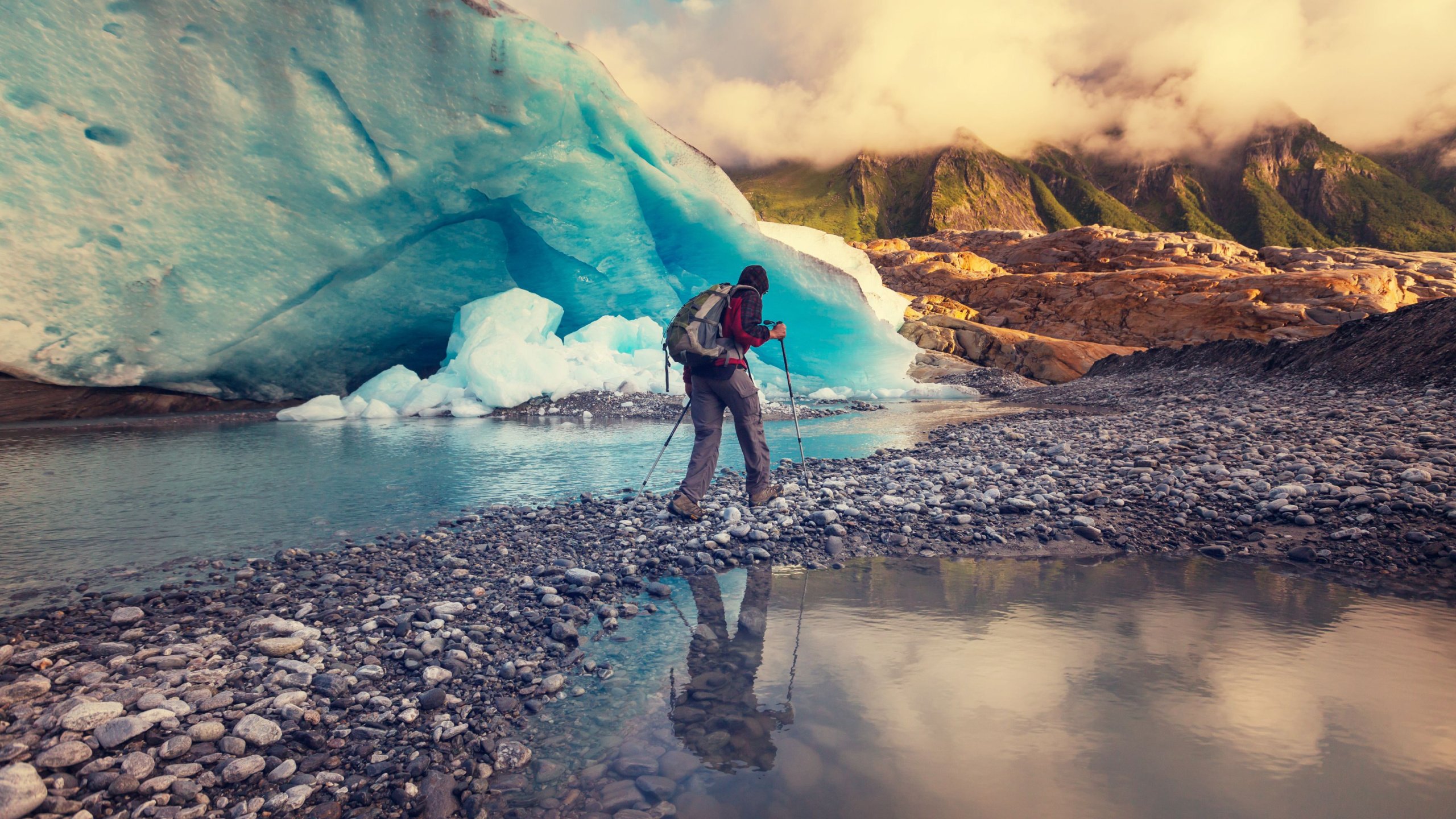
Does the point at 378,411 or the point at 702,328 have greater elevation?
the point at 702,328

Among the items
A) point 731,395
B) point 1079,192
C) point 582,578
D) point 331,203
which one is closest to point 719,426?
point 731,395

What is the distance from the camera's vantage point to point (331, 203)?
14.4 meters

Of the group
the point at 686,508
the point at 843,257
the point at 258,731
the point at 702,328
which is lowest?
the point at 258,731

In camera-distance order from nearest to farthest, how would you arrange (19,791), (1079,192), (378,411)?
(19,791) → (378,411) → (1079,192)

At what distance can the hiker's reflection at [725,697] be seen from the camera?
9.04ft

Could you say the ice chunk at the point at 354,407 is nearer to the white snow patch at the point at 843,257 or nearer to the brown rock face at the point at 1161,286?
the white snow patch at the point at 843,257

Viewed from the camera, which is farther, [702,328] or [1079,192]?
[1079,192]

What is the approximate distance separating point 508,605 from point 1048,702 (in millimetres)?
2944

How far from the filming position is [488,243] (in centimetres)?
1750

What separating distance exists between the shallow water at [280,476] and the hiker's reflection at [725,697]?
137 inches

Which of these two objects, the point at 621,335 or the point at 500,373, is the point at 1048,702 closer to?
the point at 500,373

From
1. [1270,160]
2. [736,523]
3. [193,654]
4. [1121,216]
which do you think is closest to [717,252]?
[736,523]

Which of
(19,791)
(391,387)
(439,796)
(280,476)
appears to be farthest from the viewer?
(391,387)

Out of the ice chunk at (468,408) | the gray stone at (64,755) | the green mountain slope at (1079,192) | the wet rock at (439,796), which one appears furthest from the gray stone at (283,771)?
the green mountain slope at (1079,192)
